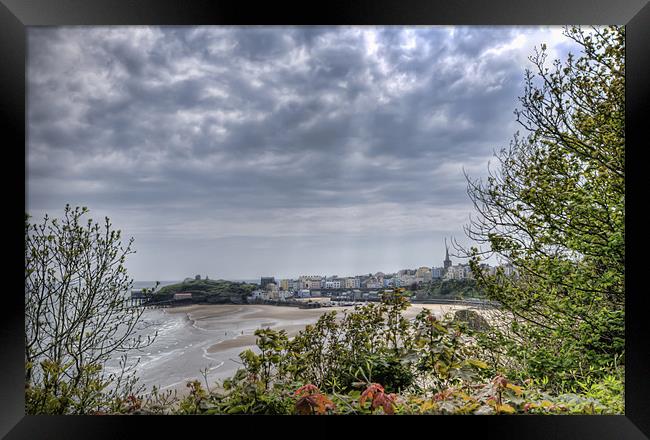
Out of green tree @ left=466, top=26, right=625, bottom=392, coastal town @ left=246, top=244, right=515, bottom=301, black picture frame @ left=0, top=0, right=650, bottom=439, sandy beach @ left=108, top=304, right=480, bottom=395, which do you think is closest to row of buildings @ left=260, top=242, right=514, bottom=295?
coastal town @ left=246, top=244, right=515, bottom=301

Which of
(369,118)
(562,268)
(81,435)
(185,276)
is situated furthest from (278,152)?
(562,268)

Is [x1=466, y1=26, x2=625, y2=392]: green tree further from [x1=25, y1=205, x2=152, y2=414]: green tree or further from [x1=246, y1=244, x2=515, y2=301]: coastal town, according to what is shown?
[x1=25, y1=205, x2=152, y2=414]: green tree

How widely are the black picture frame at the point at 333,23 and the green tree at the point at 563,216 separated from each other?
539 millimetres

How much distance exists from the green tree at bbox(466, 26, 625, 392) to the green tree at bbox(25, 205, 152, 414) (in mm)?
2341

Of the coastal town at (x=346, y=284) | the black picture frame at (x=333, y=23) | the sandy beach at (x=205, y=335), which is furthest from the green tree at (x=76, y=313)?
the coastal town at (x=346, y=284)

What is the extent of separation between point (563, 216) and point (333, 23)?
77.0 inches

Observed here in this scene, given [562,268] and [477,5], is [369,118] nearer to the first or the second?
[477,5]

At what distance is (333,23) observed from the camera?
1.66 m

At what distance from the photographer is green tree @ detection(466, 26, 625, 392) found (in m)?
Result: 2.22

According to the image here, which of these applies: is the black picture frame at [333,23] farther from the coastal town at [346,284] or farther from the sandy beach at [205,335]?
the coastal town at [346,284]

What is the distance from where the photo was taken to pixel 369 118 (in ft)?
7.63

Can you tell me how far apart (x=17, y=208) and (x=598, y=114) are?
11.2 ft

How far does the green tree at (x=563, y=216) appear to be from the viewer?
7.28 feet

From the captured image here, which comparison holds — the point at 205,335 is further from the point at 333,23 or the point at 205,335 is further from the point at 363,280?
the point at 333,23
